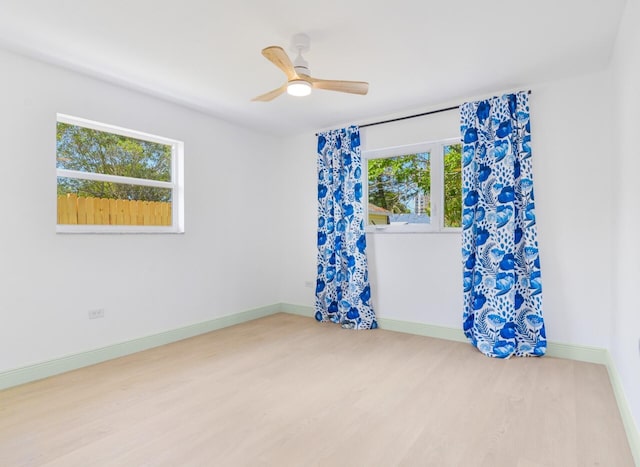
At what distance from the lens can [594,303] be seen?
3225 mm

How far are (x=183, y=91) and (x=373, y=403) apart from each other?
10.6 feet

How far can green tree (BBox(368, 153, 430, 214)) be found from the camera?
13.9ft

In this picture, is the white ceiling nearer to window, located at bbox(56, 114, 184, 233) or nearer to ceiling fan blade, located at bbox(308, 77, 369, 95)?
ceiling fan blade, located at bbox(308, 77, 369, 95)

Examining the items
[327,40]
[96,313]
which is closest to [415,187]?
[327,40]

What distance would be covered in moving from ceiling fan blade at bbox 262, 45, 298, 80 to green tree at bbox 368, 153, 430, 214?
7.01 feet

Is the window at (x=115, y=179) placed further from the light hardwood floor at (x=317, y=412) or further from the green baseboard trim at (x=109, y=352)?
the light hardwood floor at (x=317, y=412)

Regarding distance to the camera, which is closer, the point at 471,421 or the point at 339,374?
the point at 471,421

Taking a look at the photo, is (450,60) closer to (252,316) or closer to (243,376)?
(243,376)

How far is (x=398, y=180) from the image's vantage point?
4.40 metres

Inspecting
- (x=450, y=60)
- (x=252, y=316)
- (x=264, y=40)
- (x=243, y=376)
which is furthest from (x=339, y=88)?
(x=252, y=316)

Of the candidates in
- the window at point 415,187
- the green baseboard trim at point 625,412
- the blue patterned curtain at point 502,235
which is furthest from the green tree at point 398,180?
the green baseboard trim at point 625,412

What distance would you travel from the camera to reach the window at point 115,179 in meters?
3.21

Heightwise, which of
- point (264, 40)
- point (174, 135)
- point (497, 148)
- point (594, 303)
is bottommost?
point (594, 303)

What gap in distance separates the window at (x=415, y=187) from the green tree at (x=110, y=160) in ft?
7.86
